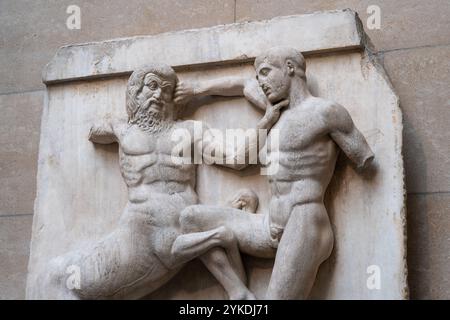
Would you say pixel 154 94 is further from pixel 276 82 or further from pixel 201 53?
pixel 276 82

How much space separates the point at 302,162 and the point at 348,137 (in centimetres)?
23

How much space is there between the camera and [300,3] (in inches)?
190

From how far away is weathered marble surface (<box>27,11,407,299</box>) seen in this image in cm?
392

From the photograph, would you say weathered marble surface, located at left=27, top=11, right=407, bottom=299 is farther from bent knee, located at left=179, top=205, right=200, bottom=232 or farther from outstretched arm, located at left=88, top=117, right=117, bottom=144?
bent knee, located at left=179, top=205, right=200, bottom=232

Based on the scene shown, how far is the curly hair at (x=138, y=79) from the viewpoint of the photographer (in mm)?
4223

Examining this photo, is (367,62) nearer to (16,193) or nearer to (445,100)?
(445,100)

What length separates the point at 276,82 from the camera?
13.2 ft

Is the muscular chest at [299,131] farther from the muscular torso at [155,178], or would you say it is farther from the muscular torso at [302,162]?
the muscular torso at [155,178]

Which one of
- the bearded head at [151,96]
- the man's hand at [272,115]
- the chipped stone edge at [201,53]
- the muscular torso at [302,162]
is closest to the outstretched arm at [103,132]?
the bearded head at [151,96]

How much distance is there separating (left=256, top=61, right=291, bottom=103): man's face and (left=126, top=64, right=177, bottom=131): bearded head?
474 mm

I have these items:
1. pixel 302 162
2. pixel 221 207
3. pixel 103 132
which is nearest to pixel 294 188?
pixel 302 162

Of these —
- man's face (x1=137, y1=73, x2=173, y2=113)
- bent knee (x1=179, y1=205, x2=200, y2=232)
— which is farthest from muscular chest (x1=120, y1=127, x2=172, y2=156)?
bent knee (x1=179, y1=205, x2=200, y2=232)
